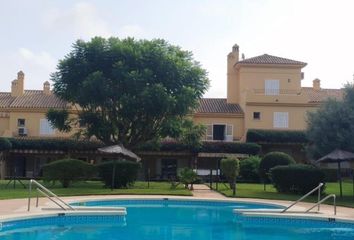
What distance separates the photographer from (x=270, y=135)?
4319 centimetres

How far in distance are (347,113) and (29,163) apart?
94.5 ft

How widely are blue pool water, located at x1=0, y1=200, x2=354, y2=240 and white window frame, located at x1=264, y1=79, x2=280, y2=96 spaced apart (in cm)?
2934

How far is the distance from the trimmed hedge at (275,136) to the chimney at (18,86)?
22368mm

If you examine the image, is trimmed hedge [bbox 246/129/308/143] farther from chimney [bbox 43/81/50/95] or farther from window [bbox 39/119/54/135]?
chimney [bbox 43/81/50/95]

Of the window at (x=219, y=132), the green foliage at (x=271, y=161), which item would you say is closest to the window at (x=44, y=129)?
the window at (x=219, y=132)

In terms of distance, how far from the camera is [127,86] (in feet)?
103

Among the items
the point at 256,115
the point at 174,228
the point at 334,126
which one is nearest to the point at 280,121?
the point at 256,115

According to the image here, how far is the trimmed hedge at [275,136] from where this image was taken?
43.0 m

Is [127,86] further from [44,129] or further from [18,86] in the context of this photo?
[18,86]

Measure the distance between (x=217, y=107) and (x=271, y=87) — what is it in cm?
525

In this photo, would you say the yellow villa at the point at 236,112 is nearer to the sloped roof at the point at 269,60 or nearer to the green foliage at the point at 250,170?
the sloped roof at the point at 269,60

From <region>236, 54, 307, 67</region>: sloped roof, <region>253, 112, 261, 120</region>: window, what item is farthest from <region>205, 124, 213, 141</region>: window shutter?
<region>236, 54, 307, 67</region>: sloped roof

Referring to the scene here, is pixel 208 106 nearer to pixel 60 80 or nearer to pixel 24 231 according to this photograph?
pixel 60 80

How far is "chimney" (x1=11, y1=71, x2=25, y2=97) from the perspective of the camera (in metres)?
49.8
